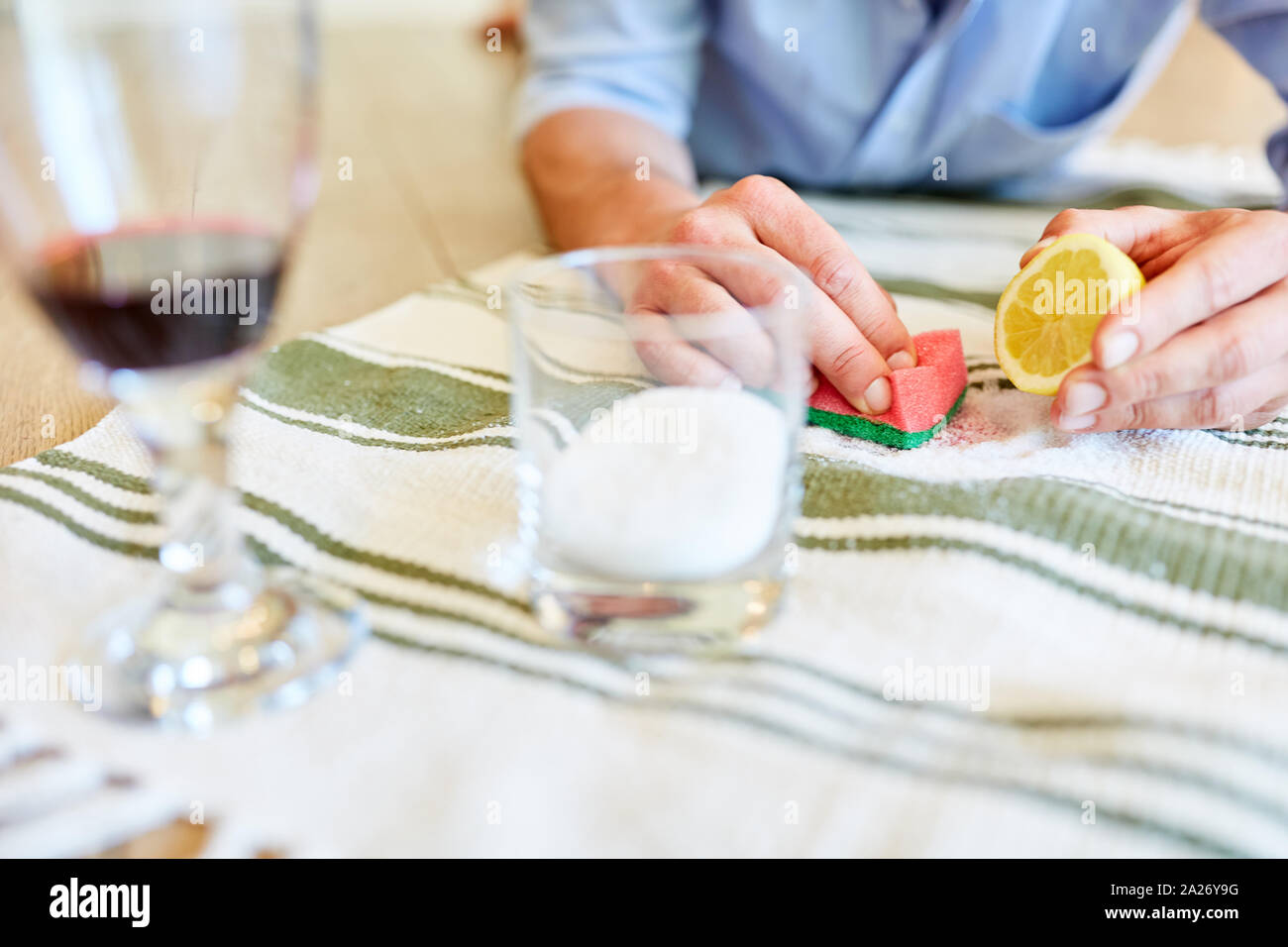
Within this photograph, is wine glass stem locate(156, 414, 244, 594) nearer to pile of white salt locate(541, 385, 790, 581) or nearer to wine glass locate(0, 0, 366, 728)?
wine glass locate(0, 0, 366, 728)

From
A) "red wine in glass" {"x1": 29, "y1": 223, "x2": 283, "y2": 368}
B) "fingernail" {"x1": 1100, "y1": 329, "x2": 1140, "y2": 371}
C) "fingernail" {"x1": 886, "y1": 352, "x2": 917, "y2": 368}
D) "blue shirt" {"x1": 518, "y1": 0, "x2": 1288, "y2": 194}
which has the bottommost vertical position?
"fingernail" {"x1": 886, "y1": 352, "x2": 917, "y2": 368}

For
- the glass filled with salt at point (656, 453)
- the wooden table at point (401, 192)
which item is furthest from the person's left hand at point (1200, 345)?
the wooden table at point (401, 192)

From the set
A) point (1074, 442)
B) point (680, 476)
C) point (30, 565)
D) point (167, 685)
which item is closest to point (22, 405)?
point (30, 565)

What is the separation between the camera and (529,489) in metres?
0.46

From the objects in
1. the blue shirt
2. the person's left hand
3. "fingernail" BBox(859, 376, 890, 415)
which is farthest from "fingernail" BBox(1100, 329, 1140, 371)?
the blue shirt

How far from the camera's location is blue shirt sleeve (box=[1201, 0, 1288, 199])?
2.99 ft

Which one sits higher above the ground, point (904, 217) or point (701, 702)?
point (904, 217)

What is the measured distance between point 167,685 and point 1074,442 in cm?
46

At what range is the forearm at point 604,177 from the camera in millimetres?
846

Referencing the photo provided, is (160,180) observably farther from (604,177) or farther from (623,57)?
(623,57)

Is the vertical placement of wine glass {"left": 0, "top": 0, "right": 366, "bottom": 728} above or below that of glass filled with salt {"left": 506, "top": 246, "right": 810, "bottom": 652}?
above

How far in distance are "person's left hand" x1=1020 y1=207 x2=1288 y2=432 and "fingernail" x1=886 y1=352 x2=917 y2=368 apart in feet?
0.27

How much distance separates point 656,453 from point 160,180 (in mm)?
198

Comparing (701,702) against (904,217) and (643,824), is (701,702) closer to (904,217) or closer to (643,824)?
(643,824)
